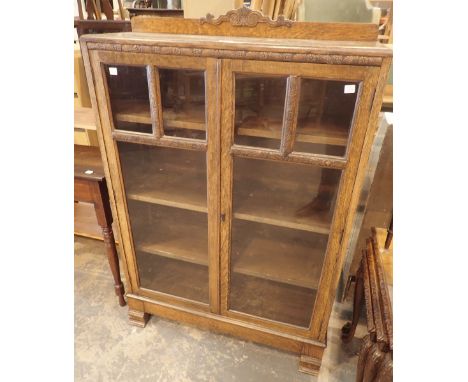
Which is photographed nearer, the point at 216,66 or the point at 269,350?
the point at 216,66

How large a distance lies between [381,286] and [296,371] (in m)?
0.63

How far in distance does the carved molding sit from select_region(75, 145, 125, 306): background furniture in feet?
1.80

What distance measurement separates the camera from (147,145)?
3.67 ft

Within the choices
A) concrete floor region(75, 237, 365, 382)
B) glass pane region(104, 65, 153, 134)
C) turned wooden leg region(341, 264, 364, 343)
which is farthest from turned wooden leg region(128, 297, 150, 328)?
turned wooden leg region(341, 264, 364, 343)

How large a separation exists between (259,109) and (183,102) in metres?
0.25

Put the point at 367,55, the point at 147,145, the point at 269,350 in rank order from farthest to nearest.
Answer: the point at 269,350 < the point at 147,145 < the point at 367,55

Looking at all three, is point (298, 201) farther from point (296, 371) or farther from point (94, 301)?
point (94, 301)

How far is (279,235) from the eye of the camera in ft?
4.24

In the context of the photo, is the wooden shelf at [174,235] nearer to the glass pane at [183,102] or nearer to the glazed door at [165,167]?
the glazed door at [165,167]

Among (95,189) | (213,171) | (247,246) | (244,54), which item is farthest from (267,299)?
(244,54)

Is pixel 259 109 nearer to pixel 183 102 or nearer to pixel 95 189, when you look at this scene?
pixel 183 102

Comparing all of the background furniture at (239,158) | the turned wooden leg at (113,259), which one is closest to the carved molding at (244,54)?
the background furniture at (239,158)

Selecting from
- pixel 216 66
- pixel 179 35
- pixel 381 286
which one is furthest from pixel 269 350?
pixel 179 35

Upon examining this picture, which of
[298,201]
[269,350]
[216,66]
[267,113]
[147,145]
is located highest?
[216,66]
